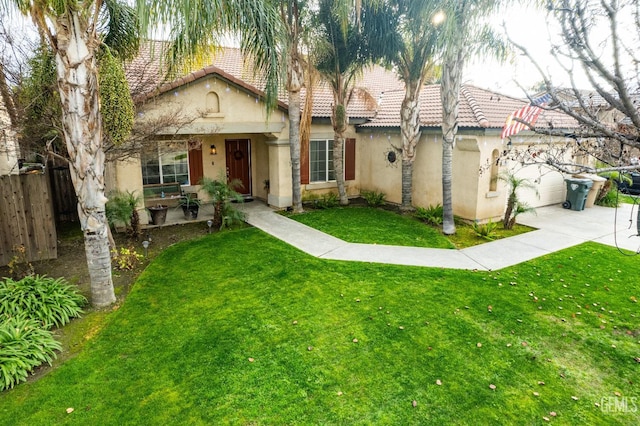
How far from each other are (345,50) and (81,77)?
8.72m

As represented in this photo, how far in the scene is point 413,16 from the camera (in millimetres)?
11141

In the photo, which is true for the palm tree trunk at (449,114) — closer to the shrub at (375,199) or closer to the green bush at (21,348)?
the shrub at (375,199)

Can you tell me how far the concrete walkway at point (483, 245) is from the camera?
960 centimetres

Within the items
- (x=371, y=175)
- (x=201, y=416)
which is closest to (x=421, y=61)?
(x=371, y=175)

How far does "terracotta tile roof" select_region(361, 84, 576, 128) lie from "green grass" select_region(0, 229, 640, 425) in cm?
524

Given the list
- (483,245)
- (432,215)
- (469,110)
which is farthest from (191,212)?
(469,110)

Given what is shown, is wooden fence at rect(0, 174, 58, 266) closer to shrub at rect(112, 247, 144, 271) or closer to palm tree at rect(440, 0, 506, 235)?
shrub at rect(112, 247, 144, 271)

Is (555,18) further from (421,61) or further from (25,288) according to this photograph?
(25,288)

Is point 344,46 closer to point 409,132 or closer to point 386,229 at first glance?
point 409,132

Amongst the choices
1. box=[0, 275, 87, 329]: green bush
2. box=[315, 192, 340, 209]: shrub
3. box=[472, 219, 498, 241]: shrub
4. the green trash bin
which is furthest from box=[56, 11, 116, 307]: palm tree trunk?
the green trash bin

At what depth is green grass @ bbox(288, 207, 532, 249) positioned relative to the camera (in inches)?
436

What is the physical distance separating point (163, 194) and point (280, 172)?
13.8ft

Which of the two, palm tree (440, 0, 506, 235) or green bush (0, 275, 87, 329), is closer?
green bush (0, 275, 87, 329)

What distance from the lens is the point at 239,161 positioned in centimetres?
1639
